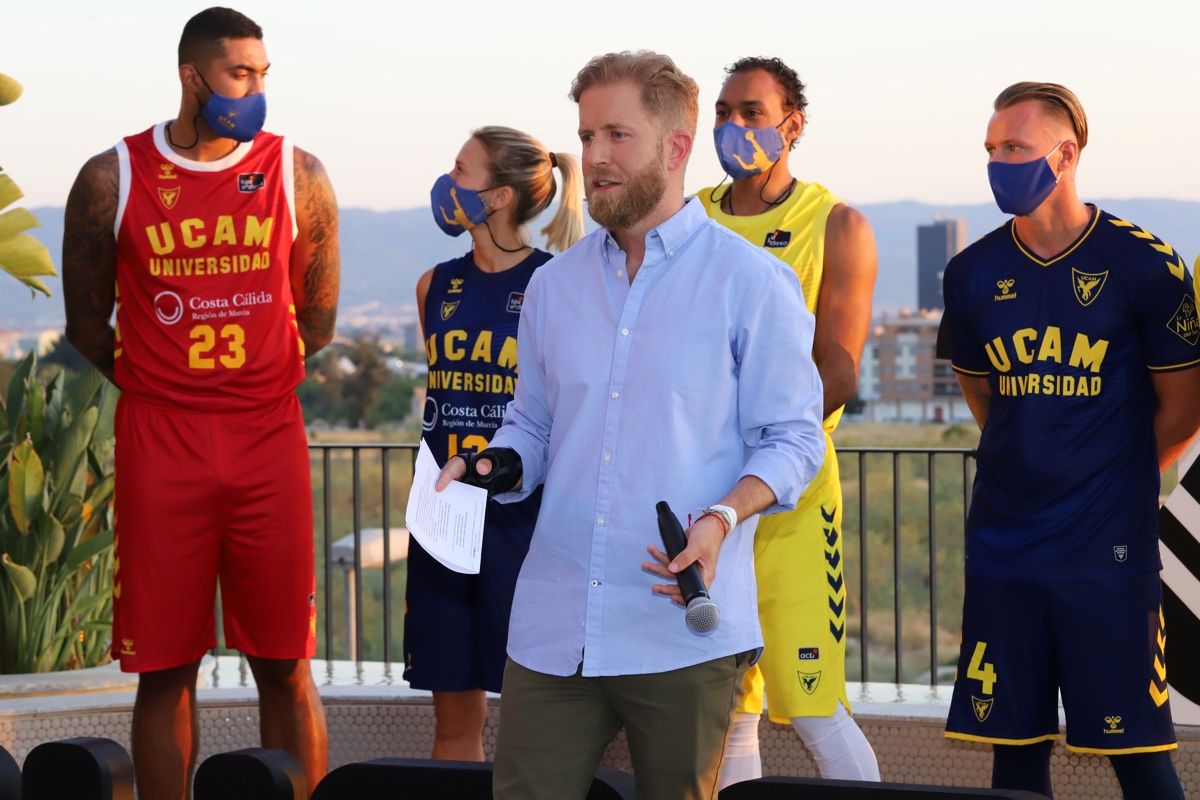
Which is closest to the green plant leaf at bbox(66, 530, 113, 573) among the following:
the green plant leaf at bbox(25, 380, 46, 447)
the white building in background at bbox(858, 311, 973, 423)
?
the green plant leaf at bbox(25, 380, 46, 447)

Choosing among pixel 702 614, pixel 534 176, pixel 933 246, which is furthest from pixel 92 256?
pixel 933 246

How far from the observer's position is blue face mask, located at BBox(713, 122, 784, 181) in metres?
3.87

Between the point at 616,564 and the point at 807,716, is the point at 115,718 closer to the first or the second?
the point at 807,716

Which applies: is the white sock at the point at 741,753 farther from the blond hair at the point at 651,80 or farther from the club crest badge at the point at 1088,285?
the blond hair at the point at 651,80

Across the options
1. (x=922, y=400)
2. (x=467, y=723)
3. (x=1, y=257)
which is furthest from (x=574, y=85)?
(x=922, y=400)

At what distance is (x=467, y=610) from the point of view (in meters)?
4.15

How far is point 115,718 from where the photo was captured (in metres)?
5.05

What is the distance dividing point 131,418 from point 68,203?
61cm

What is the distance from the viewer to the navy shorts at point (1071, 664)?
136 inches

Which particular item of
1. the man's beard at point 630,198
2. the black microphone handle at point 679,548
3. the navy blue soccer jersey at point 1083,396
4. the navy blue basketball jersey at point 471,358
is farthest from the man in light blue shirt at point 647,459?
the navy blue basketball jersey at point 471,358

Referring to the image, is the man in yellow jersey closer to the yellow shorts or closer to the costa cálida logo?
the yellow shorts

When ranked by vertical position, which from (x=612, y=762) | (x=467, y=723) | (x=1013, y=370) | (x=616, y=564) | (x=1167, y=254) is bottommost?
(x=612, y=762)

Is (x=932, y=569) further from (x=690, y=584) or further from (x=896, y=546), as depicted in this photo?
(x=690, y=584)

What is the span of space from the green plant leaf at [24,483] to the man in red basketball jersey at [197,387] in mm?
1471
